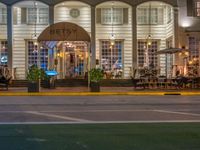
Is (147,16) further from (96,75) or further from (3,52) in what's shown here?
(96,75)

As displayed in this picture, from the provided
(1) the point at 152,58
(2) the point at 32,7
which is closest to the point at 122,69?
(1) the point at 152,58

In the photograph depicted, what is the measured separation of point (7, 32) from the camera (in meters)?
36.0

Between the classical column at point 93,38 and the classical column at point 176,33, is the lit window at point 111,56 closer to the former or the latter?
the classical column at point 93,38

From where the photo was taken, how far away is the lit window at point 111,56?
39438 millimetres

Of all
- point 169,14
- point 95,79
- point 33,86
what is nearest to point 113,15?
point 169,14

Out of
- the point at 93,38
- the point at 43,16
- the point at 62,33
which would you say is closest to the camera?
the point at 62,33

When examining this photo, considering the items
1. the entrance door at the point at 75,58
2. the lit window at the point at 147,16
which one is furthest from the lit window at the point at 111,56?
the lit window at the point at 147,16

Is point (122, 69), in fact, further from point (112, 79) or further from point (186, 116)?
point (186, 116)

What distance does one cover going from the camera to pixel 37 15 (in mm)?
39156

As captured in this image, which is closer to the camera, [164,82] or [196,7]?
[164,82]

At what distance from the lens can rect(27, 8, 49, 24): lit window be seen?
39125 millimetres

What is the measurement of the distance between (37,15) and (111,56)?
268 inches

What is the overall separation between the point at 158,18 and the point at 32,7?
10244mm

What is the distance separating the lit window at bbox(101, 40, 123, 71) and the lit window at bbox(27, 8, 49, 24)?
5040 mm
